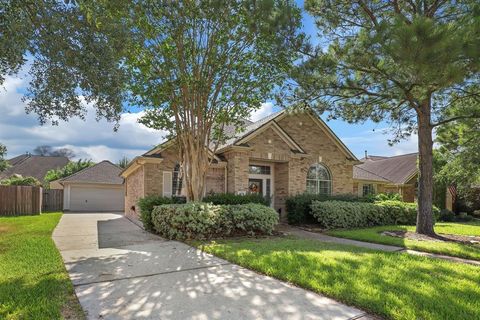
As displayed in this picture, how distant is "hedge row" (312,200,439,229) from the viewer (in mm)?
14438

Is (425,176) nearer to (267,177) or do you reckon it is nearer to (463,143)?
(463,143)

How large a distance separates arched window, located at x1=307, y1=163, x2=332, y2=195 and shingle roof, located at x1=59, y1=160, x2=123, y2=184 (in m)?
17.7

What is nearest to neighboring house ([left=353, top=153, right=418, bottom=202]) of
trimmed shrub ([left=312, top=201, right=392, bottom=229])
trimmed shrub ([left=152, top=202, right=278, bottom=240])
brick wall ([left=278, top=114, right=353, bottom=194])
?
brick wall ([left=278, top=114, right=353, bottom=194])

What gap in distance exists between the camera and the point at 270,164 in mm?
17453

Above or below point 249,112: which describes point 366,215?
below

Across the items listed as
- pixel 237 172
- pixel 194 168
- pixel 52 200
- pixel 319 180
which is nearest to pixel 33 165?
pixel 52 200

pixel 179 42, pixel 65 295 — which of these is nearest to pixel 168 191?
pixel 179 42

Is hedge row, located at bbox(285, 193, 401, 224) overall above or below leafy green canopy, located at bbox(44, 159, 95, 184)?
below

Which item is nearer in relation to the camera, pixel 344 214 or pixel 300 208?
pixel 344 214

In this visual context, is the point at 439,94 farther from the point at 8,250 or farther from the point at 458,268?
the point at 8,250

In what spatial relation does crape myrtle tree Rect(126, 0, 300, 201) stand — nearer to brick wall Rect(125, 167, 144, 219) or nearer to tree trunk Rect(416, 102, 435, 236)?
brick wall Rect(125, 167, 144, 219)

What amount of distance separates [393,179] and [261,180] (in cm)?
1516

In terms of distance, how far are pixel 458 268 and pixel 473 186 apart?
2225cm

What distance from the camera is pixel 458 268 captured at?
6.55 meters
